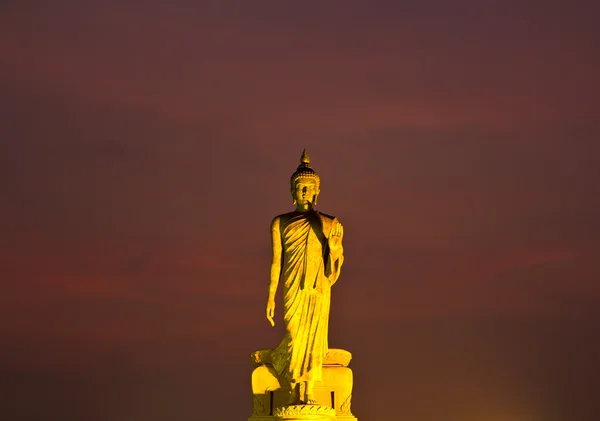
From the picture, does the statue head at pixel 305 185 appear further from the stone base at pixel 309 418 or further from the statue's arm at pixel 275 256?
the stone base at pixel 309 418

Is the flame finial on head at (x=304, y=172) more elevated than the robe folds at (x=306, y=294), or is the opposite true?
the flame finial on head at (x=304, y=172)

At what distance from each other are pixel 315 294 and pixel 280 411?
2009 millimetres

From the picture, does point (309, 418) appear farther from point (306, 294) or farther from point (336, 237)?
point (336, 237)

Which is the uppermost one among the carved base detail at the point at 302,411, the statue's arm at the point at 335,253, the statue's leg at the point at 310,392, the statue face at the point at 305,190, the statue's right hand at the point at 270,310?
the statue face at the point at 305,190

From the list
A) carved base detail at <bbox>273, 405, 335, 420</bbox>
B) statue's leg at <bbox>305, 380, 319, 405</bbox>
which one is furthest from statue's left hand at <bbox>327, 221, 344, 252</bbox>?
carved base detail at <bbox>273, 405, 335, 420</bbox>

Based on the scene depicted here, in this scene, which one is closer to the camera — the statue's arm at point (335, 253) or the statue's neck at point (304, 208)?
the statue's arm at point (335, 253)

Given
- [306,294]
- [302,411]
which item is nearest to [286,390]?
[302,411]

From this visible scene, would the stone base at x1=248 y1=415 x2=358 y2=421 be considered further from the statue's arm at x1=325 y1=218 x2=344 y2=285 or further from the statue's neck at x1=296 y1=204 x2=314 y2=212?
the statue's neck at x1=296 y1=204 x2=314 y2=212

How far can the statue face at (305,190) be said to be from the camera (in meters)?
28.0

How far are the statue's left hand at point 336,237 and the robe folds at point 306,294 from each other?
0.07m

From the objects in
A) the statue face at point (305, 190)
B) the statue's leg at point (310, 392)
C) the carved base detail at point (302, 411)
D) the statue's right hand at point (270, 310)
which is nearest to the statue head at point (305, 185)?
the statue face at point (305, 190)

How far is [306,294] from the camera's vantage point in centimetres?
2762

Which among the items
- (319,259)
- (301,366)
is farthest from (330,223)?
(301,366)

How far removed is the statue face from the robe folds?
38 centimetres
